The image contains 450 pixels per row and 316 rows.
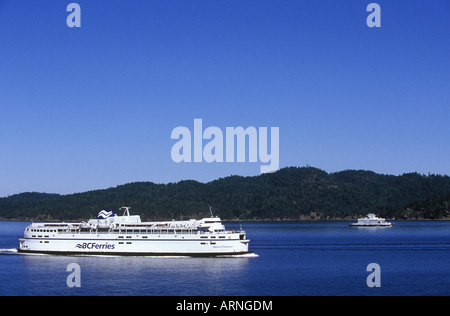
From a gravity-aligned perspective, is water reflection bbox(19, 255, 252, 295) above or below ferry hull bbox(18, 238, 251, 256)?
below

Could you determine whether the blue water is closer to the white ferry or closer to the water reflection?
the water reflection

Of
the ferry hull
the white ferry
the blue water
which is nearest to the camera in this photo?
the blue water

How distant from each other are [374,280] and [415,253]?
1288 inches

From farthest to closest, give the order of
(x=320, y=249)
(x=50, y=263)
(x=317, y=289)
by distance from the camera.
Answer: (x=320, y=249)
(x=50, y=263)
(x=317, y=289)

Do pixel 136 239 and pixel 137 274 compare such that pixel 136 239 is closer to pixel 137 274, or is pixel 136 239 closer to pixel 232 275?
pixel 137 274

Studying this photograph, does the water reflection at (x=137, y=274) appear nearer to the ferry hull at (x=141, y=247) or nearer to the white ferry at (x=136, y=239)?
the ferry hull at (x=141, y=247)

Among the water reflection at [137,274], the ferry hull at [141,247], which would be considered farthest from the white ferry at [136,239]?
the water reflection at [137,274]

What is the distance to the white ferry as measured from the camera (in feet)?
239

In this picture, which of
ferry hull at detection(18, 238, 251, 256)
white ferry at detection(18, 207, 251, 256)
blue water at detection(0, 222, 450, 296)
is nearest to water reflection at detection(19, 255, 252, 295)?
blue water at detection(0, 222, 450, 296)

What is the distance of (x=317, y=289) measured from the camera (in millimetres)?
50844

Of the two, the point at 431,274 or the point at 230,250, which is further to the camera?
the point at 230,250
